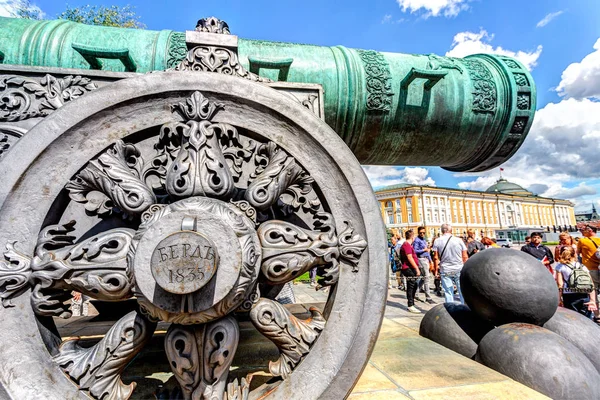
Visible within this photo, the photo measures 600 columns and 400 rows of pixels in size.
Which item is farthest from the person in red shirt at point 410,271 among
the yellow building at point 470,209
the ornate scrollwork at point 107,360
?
the yellow building at point 470,209

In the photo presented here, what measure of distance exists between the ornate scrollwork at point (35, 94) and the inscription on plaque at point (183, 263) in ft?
3.47

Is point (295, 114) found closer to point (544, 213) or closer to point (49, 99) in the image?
point (49, 99)

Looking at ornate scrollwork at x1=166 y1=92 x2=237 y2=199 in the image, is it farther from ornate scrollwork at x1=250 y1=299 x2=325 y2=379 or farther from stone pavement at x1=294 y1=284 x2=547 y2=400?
stone pavement at x1=294 y1=284 x2=547 y2=400

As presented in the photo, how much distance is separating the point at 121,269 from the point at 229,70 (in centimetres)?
91

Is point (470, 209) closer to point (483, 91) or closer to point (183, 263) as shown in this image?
point (483, 91)

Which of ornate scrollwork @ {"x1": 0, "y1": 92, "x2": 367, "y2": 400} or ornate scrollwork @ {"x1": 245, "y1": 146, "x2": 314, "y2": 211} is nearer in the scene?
ornate scrollwork @ {"x1": 0, "y1": 92, "x2": 367, "y2": 400}

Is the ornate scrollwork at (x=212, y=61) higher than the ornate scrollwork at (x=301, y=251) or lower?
higher

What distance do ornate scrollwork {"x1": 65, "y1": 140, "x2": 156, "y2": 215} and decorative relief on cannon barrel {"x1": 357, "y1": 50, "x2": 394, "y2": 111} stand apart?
1.79 metres

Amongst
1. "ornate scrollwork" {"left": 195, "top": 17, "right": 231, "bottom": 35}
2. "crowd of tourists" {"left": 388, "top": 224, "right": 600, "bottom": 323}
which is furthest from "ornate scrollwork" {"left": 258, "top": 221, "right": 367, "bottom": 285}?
"crowd of tourists" {"left": 388, "top": 224, "right": 600, "bottom": 323}

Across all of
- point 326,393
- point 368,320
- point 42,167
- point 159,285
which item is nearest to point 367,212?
point 368,320

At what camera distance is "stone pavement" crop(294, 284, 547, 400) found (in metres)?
1.44

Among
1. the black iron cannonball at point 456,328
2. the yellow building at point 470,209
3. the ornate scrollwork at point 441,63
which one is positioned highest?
the yellow building at point 470,209

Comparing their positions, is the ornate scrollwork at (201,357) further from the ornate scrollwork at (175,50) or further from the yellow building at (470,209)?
the yellow building at (470,209)

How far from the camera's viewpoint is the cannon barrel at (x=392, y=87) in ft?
7.56
